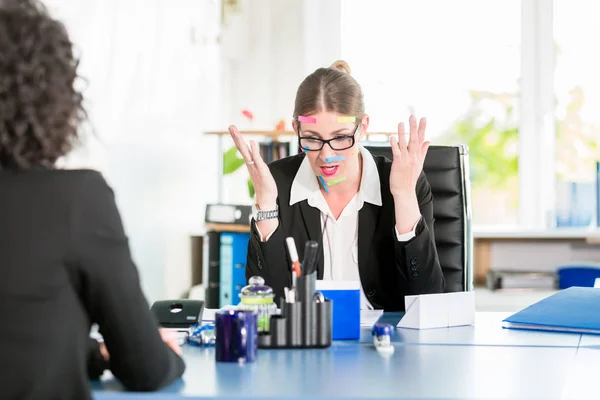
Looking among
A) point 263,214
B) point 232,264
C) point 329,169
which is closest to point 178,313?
point 263,214

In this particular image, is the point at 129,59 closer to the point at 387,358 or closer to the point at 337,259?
the point at 337,259

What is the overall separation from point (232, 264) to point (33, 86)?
2874 mm

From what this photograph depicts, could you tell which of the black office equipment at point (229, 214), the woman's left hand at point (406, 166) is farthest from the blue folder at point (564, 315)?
the black office equipment at point (229, 214)

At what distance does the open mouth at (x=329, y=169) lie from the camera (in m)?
2.32

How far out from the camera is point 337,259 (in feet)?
7.82

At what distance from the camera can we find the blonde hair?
232cm

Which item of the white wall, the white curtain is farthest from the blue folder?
the white wall

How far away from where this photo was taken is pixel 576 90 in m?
4.72

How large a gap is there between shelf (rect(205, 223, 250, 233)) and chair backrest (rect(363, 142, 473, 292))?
58.3 inches

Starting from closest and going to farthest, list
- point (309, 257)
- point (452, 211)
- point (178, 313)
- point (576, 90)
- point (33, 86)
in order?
1. point (33, 86)
2. point (309, 257)
3. point (178, 313)
4. point (452, 211)
5. point (576, 90)

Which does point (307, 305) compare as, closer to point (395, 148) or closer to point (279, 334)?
point (279, 334)

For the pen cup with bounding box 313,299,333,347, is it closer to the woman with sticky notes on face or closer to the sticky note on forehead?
the woman with sticky notes on face

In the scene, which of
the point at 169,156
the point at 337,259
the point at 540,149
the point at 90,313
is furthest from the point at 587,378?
the point at 540,149

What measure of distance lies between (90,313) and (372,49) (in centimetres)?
397
